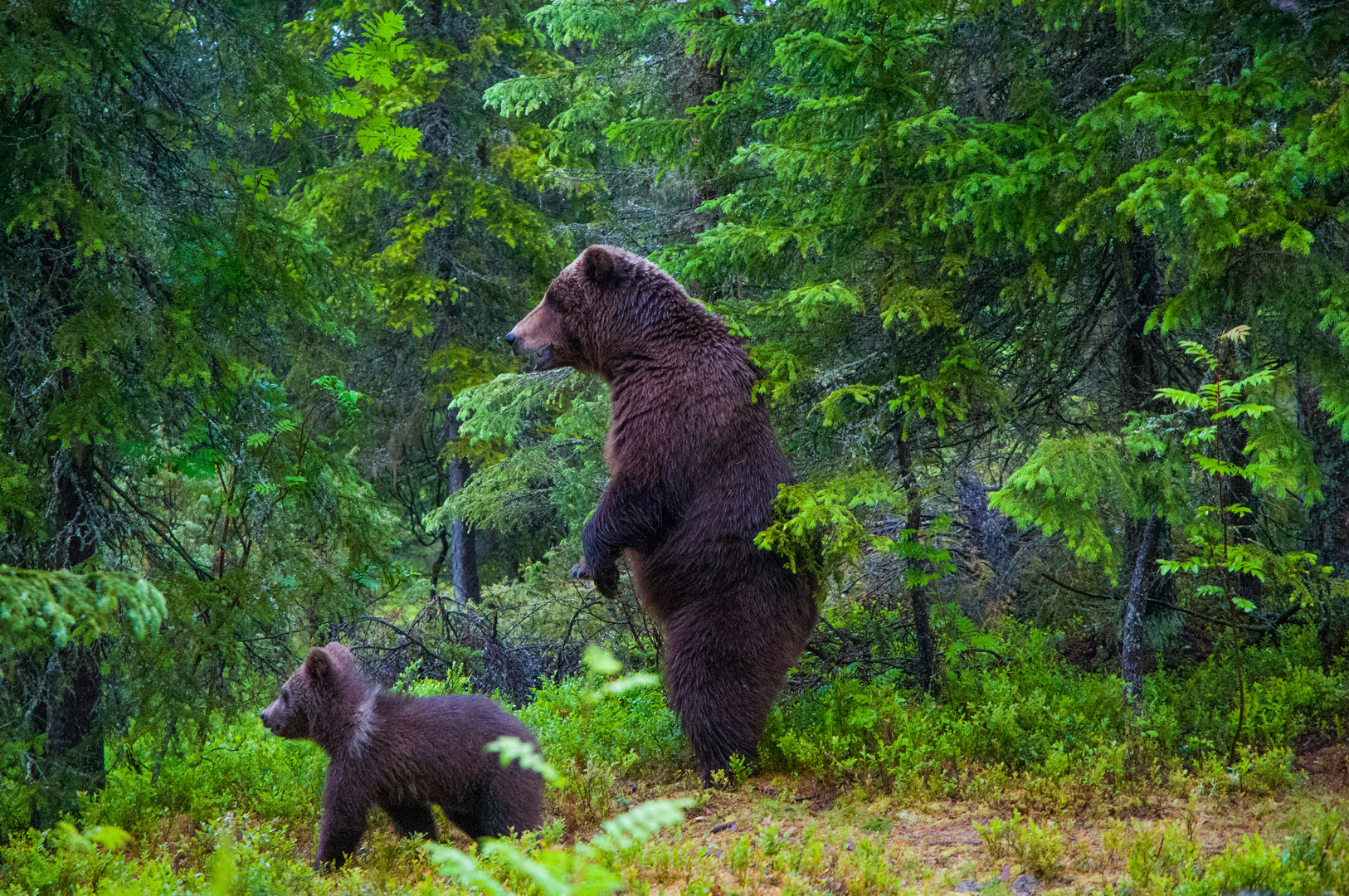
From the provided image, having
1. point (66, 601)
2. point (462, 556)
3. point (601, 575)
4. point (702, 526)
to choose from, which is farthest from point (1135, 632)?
point (462, 556)

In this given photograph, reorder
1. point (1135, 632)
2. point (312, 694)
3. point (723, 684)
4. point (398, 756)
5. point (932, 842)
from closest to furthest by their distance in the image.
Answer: point (932, 842), point (398, 756), point (312, 694), point (723, 684), point (1135, 632)

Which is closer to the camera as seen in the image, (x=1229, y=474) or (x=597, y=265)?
(x=1229, y=474)

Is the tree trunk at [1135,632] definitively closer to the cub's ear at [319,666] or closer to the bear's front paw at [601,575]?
the bear's front paw at [601,575]

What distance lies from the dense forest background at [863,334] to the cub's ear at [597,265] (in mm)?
808

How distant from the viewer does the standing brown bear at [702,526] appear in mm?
6039

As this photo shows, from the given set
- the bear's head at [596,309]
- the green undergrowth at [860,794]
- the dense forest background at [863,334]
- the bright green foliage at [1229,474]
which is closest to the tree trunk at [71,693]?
the dense forest background at [863,334]

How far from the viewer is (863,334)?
692 cm

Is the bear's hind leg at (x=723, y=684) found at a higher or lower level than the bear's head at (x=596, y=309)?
lower

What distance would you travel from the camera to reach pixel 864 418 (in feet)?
22.0

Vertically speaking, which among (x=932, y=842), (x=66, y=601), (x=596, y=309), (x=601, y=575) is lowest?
(x=932, y=842)

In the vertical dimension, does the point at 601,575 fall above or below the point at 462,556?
above

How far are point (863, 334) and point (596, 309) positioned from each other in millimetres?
1908

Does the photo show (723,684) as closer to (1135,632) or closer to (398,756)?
(398,756)

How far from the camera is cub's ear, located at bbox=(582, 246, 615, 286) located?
6.53 meters
